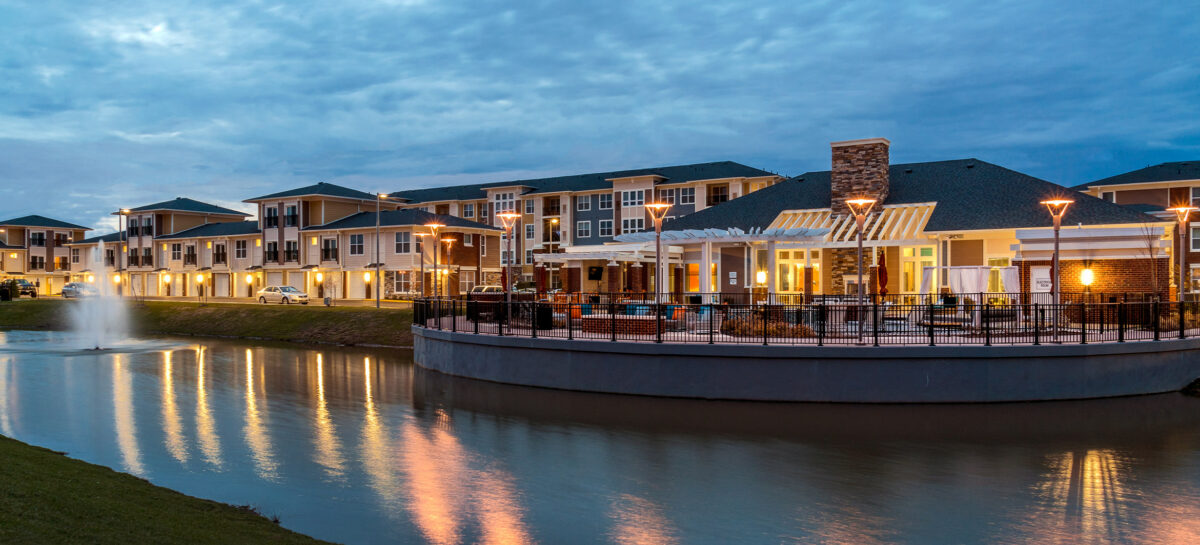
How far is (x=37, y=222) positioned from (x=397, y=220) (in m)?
66.5

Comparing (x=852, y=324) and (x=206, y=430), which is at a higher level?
(x=852, y=324)

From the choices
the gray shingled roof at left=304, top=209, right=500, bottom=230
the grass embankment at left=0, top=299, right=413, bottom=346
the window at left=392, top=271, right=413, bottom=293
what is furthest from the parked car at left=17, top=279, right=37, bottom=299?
the window at left=392, top=271, right=413, bottom=293

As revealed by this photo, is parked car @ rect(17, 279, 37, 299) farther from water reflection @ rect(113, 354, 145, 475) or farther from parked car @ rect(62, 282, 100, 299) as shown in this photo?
water reflection @ rect(113, 354, 145, 475)

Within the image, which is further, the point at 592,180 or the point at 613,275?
the point at 592,180

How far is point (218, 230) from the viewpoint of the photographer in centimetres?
7881

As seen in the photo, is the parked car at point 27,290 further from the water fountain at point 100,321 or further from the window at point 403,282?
the window at point 403,282

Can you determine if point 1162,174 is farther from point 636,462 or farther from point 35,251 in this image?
point 35,251

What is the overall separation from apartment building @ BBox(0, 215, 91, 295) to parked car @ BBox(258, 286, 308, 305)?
57737 mm

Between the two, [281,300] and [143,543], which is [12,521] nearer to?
[143,543]

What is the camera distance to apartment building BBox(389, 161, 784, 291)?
71.1 meters

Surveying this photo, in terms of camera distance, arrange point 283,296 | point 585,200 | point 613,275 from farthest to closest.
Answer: point 585,200, point 283,296, point 613,275

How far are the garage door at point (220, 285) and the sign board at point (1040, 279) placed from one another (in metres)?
68.8

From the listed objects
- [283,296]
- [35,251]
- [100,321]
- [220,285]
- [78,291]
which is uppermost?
[35,251]

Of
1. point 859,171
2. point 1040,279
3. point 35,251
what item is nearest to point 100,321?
point 859,171
